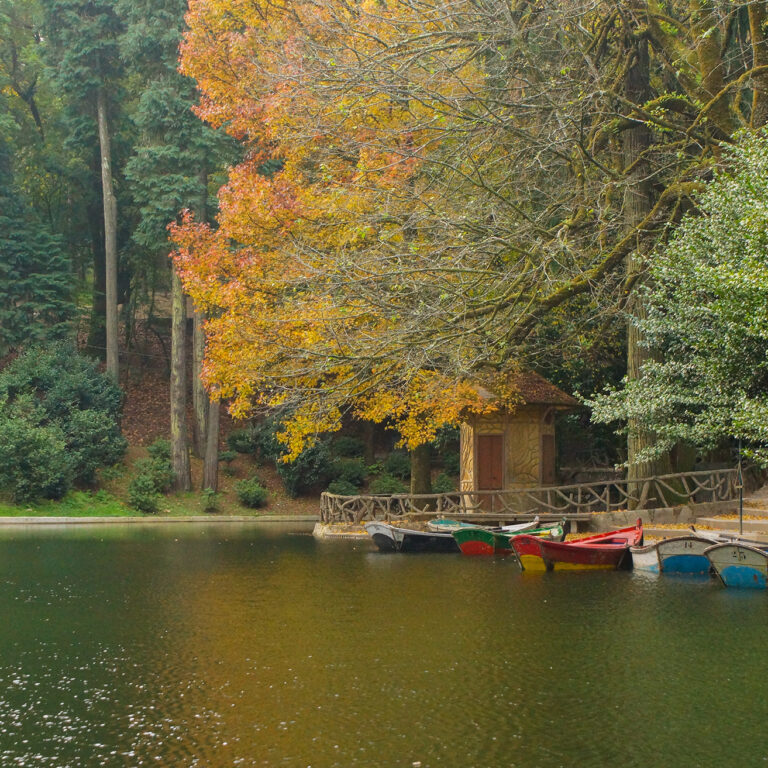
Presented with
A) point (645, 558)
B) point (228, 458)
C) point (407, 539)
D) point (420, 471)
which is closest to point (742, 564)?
point (645, 558)

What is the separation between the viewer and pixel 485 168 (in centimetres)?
1994

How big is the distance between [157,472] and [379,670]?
2652cm

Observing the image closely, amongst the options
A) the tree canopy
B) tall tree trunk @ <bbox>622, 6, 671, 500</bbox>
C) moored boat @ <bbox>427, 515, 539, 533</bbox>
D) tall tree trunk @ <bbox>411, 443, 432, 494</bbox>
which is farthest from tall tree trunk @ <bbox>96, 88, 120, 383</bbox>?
the tree canopy

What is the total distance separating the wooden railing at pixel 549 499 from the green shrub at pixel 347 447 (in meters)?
9.56

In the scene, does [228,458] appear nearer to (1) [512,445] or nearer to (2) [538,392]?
(1) [512,445]

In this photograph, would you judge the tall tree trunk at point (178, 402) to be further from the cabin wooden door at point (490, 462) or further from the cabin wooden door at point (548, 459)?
the cabin wooden door at point (548, 459)

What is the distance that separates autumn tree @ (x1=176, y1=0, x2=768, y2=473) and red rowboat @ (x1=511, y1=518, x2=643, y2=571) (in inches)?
136

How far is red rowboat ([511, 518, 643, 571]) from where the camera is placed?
769 inches

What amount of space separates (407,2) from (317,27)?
7.49m

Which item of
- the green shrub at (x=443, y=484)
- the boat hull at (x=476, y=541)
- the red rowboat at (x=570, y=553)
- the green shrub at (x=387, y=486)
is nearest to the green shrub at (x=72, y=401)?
the green shrub at (x=387, y=486)

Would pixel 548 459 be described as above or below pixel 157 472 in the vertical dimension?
above

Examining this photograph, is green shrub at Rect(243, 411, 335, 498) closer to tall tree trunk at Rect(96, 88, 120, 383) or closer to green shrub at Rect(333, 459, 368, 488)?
green shrub at Rect(333, 459, 368, 488)

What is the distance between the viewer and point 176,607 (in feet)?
49.4

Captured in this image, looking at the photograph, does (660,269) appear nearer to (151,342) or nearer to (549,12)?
(549,12)
